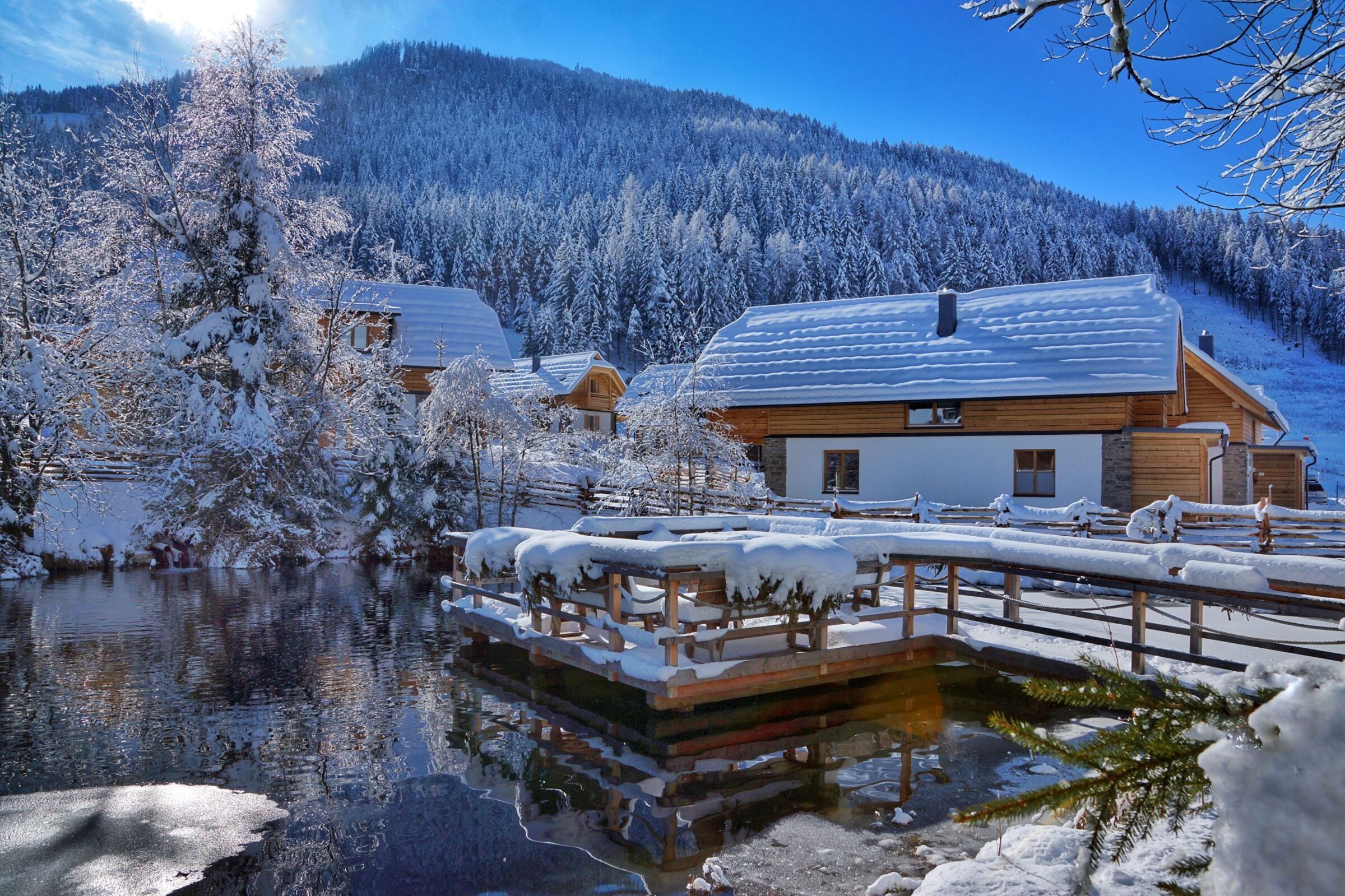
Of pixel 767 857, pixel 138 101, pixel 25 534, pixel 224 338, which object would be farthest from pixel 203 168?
pixel 767 857

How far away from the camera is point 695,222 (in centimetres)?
9444

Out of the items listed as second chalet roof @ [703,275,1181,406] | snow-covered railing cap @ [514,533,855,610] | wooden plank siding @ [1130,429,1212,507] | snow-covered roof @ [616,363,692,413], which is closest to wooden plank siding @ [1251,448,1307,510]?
second chalet roof @ [703,275,1181,406]

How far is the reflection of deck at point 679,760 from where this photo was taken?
722cm

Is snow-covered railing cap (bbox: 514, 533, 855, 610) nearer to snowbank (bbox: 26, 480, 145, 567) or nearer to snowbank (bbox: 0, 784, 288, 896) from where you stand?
snowbank (bbox: 0, 784, 288, 896)

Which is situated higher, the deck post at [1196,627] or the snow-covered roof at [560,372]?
the snow-covered roof at [560,372]

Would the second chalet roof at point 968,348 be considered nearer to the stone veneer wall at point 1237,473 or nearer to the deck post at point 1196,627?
the stone veneer wall at point 1237,473

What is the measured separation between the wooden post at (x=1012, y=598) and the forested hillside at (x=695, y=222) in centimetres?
2922

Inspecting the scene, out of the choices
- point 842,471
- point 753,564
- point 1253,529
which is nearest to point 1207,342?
point 842,471

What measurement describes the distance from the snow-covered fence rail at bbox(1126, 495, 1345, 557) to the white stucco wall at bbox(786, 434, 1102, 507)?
5508 mm

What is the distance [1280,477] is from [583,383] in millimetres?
38572

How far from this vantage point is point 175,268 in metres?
27.8

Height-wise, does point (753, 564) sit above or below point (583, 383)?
below

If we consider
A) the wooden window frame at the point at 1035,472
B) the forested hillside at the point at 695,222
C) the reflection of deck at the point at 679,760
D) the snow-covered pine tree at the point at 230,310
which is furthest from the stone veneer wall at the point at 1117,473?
the forested hillside at the point at 695,222

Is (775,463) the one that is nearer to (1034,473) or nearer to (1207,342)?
(1034,473)
